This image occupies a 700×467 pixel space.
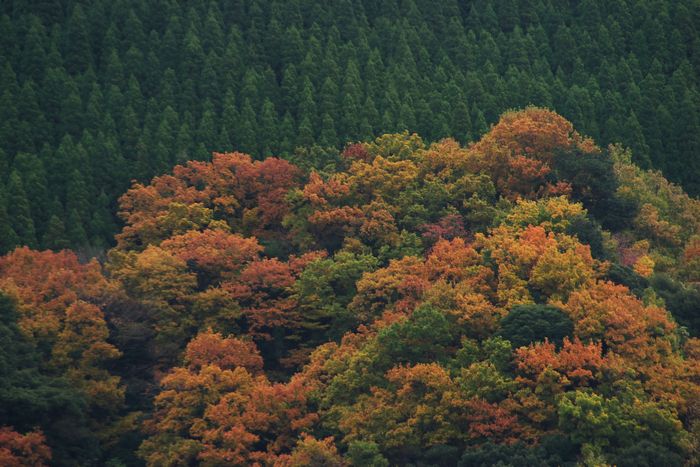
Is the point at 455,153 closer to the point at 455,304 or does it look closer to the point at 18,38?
the point at 455,304

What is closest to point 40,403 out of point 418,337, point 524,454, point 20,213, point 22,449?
point 22,449

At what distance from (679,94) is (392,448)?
40681 mm

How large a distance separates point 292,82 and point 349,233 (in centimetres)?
2007

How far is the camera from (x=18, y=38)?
78062mm

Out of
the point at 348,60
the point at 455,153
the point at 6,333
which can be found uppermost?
the point at 348,60

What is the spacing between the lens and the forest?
152ft

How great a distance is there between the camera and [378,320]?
2016 inches

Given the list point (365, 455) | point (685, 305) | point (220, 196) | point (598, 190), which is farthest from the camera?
point (220, 196)

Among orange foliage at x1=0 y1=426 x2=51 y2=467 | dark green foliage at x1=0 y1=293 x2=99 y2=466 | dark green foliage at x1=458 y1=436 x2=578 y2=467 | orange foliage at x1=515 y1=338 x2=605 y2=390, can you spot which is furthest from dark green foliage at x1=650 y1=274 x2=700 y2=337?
orange foliage at x1=0 y1=426 x2=51 y2=467

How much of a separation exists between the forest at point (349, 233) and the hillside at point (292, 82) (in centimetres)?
19

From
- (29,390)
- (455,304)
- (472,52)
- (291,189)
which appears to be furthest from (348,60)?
(29,390)

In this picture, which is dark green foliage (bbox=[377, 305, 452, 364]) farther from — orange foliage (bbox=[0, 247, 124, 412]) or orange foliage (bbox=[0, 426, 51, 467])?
orange foliage (bbox=[0, 426, 51, 467])

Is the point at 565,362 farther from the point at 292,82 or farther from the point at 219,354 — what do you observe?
the point at 292,82

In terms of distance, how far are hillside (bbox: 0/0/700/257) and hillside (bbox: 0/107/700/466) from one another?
5.04 meters
